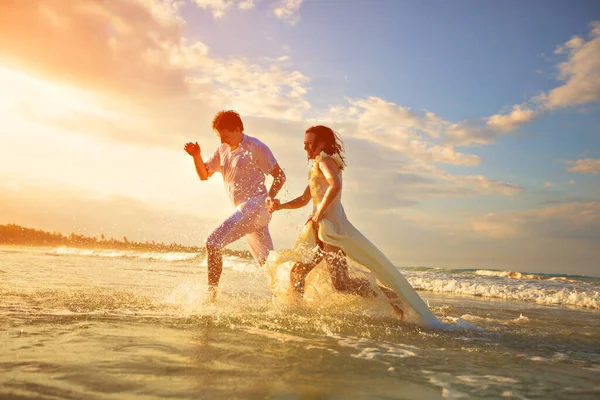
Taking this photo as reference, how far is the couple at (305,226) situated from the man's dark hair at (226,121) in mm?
14

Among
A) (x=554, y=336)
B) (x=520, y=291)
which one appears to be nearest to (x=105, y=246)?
(x=520, y=291)

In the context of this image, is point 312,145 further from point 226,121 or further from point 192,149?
point 192,149

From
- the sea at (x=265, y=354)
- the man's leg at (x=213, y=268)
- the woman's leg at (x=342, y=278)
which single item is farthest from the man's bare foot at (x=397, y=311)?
the man's leg at (x=213, y=268)

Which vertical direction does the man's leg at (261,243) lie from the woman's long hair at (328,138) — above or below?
below

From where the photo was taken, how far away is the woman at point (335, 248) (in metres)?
5.64

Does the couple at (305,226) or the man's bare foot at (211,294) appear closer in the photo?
the couple at (305,226)

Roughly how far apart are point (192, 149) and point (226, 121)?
2.16 feet

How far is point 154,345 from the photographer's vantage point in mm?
3500

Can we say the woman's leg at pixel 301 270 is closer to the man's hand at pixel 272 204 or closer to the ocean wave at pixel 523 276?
the man's hand at pixel 272 204

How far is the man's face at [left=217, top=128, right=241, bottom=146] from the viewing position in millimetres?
6461

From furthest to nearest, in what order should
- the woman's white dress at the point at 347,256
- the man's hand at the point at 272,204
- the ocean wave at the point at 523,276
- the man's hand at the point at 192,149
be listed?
the ocean wave at the point at 523,276, the man's hand at the point at 192,149, the man's hand at the point at 272,204, the woman's white dress at the point at 347,256

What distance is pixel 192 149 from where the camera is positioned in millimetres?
6602

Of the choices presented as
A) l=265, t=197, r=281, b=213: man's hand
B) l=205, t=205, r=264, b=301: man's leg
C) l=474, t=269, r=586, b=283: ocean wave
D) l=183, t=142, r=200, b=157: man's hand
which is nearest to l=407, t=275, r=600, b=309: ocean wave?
l=474, t=269, r=586, b=283: ocean wave

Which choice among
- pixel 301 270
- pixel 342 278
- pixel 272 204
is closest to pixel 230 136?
pixel 272 204
